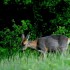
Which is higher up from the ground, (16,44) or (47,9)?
(47,9)

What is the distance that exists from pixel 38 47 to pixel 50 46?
1.51 feet

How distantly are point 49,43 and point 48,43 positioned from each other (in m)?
0.04

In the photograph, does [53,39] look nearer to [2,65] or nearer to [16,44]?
[16,44]

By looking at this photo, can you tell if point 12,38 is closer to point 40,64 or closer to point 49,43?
point 49,43

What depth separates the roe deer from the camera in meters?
15.4

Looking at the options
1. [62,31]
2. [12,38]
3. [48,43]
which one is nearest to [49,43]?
[48,43]

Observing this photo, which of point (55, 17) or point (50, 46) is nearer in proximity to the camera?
point (50, 46)

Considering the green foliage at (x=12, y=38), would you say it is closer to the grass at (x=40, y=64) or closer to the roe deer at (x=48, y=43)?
the roe deer at (x=48, y=43)

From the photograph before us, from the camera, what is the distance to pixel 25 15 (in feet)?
67.1

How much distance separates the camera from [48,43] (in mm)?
15719

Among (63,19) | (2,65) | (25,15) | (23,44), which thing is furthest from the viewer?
(25,15)

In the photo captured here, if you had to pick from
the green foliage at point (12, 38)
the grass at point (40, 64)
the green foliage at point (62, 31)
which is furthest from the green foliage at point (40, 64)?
the green foliage at point (12, 38)

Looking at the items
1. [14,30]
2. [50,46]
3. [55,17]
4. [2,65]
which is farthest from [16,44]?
[2,65]

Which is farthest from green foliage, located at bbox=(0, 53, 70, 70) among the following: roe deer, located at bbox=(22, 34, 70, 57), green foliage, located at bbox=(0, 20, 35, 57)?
green foliage, located at bbox=(0, 20, 35, 57)
